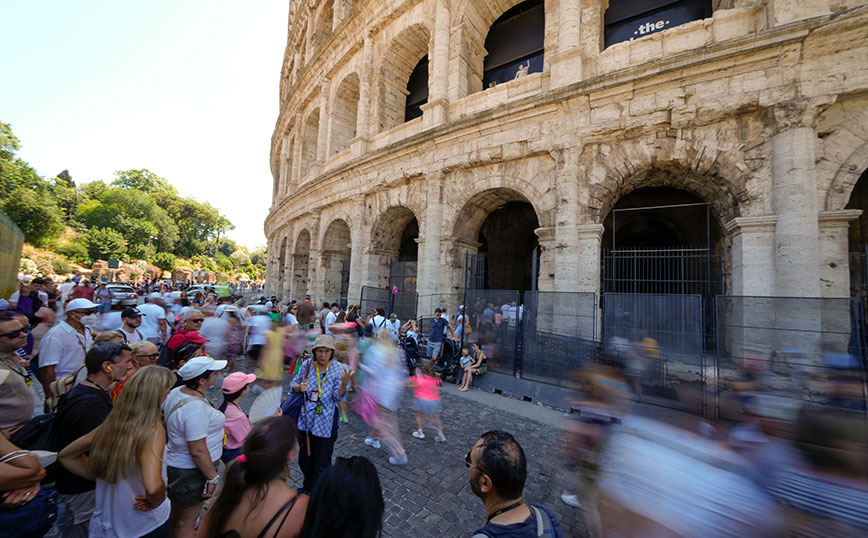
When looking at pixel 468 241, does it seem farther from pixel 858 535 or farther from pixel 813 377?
pixel 858 535

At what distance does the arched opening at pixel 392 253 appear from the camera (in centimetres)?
1226

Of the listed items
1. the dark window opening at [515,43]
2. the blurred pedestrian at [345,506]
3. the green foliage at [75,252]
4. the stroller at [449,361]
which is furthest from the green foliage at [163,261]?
the blurred pedestrian at [345,506]

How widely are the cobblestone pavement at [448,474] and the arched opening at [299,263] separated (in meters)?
13.3

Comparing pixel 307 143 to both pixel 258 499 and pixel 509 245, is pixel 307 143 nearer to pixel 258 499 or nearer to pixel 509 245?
pixel 509 245

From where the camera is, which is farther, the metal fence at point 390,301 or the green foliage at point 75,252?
the green foliage at point 75,252

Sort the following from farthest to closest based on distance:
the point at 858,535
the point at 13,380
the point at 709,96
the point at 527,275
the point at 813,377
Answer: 1. the point at 527,275
2. the point at 709,96
3. the point at 813,377
4. the point at 13,380
5. the point at 858,535

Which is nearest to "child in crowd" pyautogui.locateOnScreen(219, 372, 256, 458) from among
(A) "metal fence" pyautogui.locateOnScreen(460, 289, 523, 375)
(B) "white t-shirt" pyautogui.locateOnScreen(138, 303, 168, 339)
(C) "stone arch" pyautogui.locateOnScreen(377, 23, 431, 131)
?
(B) "white t-shirt" pyautogui.locateOnScreen(138, 303, 168, 339)

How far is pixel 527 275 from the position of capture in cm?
1459

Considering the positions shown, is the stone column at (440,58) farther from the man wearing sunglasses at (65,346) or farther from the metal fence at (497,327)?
the man wearing sunglasses at (65,346)

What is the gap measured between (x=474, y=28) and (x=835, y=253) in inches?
436

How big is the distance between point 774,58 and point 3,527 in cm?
1149

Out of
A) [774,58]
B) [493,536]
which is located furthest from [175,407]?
[774,58]

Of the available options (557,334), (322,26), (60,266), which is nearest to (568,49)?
(557,334)

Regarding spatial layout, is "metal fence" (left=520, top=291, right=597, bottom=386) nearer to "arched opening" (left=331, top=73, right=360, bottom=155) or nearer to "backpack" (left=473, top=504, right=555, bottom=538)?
"backpack" (left=473, top=504, right=555, bottom=538)
